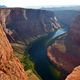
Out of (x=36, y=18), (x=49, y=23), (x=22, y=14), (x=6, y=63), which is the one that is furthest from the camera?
(x=49, y=23)

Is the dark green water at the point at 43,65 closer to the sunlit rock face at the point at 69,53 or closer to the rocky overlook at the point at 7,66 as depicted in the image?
the sunlit rock face at the point at 69,53

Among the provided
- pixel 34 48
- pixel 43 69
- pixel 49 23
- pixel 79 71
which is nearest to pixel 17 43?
pixel 34 48

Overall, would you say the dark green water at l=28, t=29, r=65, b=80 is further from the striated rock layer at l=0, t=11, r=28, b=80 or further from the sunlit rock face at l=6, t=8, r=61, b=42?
the striated rock layer at l=0, t=11, r=28, b=80

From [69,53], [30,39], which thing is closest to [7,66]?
[69,53]

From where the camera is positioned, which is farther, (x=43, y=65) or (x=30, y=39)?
(x=30, y=39)

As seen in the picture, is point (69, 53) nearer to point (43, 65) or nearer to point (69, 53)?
point (69, 53)

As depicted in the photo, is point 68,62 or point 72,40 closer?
point 68,62

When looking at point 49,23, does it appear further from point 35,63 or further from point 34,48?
point 35,63

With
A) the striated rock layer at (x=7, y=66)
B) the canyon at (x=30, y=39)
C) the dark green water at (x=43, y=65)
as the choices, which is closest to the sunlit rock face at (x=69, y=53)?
the canyon at (x=30, y=39)

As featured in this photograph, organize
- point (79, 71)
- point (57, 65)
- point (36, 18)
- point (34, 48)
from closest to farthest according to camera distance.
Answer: point (79, 71), point (57, 65), point (34, 48), point (36, 18)
